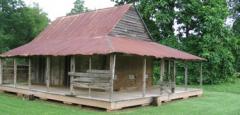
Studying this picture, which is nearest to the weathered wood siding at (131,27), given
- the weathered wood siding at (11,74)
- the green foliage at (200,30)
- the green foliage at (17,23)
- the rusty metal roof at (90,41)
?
the rusty metal roof at (90,41)

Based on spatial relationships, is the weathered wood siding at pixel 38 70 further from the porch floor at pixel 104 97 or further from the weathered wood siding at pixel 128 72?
the weathered wood siding at pixel 128 72

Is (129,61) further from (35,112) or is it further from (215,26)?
(215,26)

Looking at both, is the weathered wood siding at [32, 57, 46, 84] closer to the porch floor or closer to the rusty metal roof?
the rusty metal roof

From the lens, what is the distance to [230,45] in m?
28.3

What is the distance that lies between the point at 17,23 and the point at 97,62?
32.2 metres

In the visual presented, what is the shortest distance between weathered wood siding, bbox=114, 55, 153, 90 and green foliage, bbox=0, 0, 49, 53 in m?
30.2

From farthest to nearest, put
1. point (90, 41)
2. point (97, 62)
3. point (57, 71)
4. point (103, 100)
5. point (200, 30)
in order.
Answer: point (200, 30), point (57, 71), point (97, 62), point (90, 41), point (103, 100)

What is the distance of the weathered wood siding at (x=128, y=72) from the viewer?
17.8 m

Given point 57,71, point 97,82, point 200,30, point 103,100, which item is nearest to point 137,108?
point 103,100

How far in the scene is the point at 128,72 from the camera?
18.4 m

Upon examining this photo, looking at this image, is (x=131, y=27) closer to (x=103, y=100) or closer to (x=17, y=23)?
(x=103, y=100)

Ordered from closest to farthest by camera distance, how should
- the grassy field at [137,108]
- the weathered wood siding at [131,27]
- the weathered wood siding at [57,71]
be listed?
the grassy field at [137,108]
the weathered wood siding at [131,27]
the weathered wood siding at [57,71]

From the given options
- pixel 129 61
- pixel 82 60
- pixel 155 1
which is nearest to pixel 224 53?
pixel 155 1

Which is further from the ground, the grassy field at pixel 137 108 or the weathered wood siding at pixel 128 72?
the weathered wood siding at pixel 128 72
